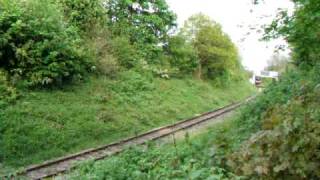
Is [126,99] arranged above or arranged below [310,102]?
below

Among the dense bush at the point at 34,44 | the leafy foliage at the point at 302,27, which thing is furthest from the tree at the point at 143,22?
the leafy foliage at the point at 302,27

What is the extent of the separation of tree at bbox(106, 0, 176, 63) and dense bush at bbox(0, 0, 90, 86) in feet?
25.5

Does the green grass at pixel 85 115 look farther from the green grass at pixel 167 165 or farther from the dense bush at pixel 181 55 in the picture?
the green grass at pixel 167 165

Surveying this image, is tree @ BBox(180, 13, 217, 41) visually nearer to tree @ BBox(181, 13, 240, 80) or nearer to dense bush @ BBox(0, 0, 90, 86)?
tree @ BBox(181, 13, 240, 80)

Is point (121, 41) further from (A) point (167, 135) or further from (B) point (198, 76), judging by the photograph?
(B) point (198, 76)

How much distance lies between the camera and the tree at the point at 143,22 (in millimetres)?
27109

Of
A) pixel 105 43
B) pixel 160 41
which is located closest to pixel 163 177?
pixel 105 43

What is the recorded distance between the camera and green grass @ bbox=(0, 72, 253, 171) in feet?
41.6

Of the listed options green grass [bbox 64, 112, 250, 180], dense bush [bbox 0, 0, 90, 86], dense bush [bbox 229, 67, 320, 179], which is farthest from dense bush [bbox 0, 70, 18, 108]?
dense bush [bbox 229, 67, 320, 179]

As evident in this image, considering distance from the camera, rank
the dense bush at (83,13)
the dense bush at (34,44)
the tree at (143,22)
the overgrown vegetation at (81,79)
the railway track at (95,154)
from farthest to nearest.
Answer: the tree at (143,22), the dense bush at (83,13), the dense bush at (34,44), the overgrown vegetation at (81,79), the railway track at (95,154)

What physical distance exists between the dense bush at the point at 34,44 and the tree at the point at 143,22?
25.5 feet

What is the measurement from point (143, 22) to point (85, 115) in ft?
48.6

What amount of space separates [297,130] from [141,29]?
24.9 meters

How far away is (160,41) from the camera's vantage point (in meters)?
30.5
